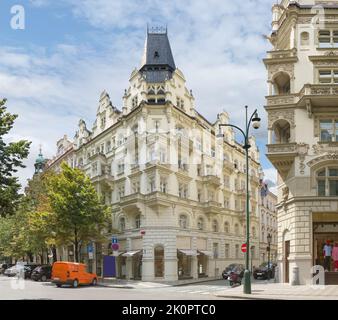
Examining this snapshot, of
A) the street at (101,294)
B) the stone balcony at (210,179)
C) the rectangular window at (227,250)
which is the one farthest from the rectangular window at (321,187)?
the rectangular window at (227,250)

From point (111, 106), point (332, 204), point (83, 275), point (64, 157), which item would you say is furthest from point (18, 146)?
point (64, 157)

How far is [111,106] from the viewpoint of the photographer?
5775 cm

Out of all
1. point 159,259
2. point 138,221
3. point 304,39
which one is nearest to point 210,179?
point 138,221

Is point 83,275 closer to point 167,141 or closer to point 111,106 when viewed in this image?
point 167,141

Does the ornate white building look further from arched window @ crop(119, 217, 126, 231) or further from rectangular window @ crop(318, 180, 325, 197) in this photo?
rectangular window @ crop(318, 180, 325, 197)

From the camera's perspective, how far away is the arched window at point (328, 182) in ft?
106

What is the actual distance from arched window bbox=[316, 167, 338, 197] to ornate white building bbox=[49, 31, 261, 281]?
18.1 m

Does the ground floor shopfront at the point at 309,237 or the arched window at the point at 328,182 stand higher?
the arched window at the point at 328,182

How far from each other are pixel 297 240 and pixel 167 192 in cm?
1868

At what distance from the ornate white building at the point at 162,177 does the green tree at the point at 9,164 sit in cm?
1716

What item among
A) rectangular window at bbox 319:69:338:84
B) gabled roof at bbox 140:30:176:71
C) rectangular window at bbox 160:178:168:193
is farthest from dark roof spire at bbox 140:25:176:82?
rectangular window at bbox 319:69:338:84

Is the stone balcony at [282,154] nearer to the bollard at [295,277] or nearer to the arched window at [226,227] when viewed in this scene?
the bollard at [295,277]

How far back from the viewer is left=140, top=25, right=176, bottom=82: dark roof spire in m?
53.5

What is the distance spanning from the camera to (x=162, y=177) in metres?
48.7
